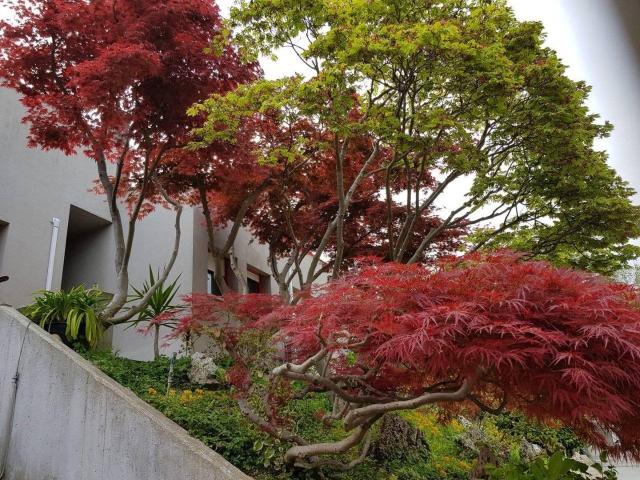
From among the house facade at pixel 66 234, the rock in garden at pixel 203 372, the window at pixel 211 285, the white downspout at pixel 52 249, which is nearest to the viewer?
the rock in garden at pixel 203 372

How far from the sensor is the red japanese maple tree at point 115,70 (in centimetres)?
577

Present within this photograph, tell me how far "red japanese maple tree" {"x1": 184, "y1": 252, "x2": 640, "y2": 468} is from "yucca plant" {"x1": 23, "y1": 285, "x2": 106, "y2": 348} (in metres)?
3.05

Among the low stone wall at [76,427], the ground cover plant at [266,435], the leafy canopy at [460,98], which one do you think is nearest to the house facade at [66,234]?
the ground cover plant at [266,435]

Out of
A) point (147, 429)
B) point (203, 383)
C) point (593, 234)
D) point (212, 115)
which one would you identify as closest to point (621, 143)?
point (147, 429)

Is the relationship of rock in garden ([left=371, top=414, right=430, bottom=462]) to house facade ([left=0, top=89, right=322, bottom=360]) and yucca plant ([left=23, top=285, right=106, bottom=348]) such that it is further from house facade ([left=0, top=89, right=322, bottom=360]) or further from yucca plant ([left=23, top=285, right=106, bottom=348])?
house facade ([left=0, top=89, right=322, bottom=360])

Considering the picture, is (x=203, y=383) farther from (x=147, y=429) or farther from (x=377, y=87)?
(x=377, y=87)

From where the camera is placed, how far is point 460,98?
5.60 metres

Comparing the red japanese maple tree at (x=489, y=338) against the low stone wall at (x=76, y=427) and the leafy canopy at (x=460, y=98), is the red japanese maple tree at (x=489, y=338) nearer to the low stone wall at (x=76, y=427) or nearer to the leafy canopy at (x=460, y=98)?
the low stone wall at (x=76, y=427)

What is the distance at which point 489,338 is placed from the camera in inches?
112

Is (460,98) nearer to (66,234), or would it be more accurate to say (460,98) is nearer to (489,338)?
(489,338)

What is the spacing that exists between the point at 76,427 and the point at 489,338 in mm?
3123

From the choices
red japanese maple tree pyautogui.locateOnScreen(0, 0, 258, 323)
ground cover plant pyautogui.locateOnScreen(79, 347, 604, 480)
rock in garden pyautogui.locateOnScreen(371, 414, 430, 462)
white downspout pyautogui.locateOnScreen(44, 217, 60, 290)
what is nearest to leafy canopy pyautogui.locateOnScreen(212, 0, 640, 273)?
red japanese maple tree pyautogui.locateOnScreen(0, 0, 258, 323)

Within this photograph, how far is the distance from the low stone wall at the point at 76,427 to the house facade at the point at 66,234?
310 cm

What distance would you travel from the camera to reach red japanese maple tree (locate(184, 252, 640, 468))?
106 inches
